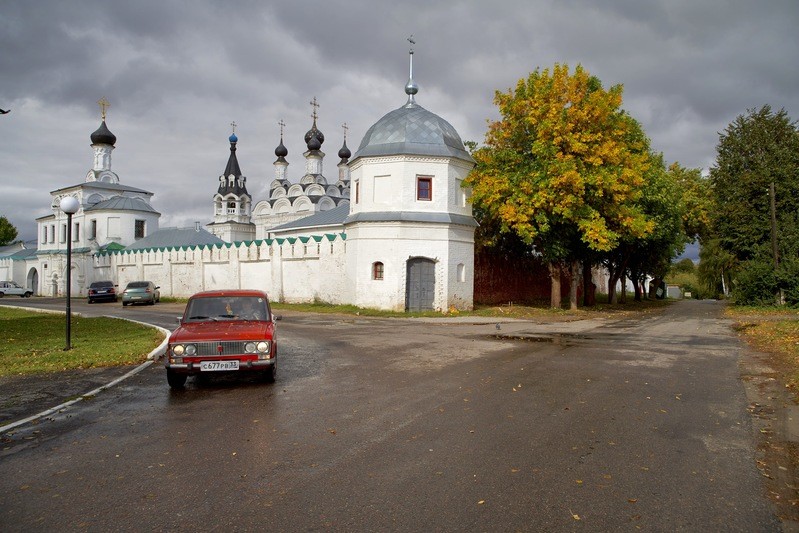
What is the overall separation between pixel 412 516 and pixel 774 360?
1050cm

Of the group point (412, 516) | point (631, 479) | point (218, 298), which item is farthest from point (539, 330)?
point (412, 516)

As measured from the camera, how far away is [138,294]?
33.2 meters

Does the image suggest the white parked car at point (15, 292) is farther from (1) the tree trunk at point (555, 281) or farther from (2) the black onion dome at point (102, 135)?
(1) the tree trunk at point (555, 281)

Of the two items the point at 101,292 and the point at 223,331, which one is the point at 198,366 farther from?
the point at 101,292

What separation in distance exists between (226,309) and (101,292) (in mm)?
32856

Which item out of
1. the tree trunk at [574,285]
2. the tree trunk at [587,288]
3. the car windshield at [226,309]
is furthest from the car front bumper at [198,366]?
the tree trunk at [587,288]

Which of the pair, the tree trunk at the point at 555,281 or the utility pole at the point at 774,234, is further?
the utility pole at the point at 774,234

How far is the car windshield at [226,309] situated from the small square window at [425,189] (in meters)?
17.0

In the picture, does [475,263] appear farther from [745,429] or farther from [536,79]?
[745,429]

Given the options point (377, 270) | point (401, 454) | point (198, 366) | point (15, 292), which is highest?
point (377, 270)

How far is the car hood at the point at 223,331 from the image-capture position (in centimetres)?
854

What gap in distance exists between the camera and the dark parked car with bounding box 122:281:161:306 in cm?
3294

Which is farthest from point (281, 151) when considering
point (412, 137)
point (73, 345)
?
point (73, 345)

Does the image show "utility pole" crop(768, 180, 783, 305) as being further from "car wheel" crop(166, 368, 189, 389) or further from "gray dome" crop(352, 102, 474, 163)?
"car wheel" crop(166, 368, 189, 389)
